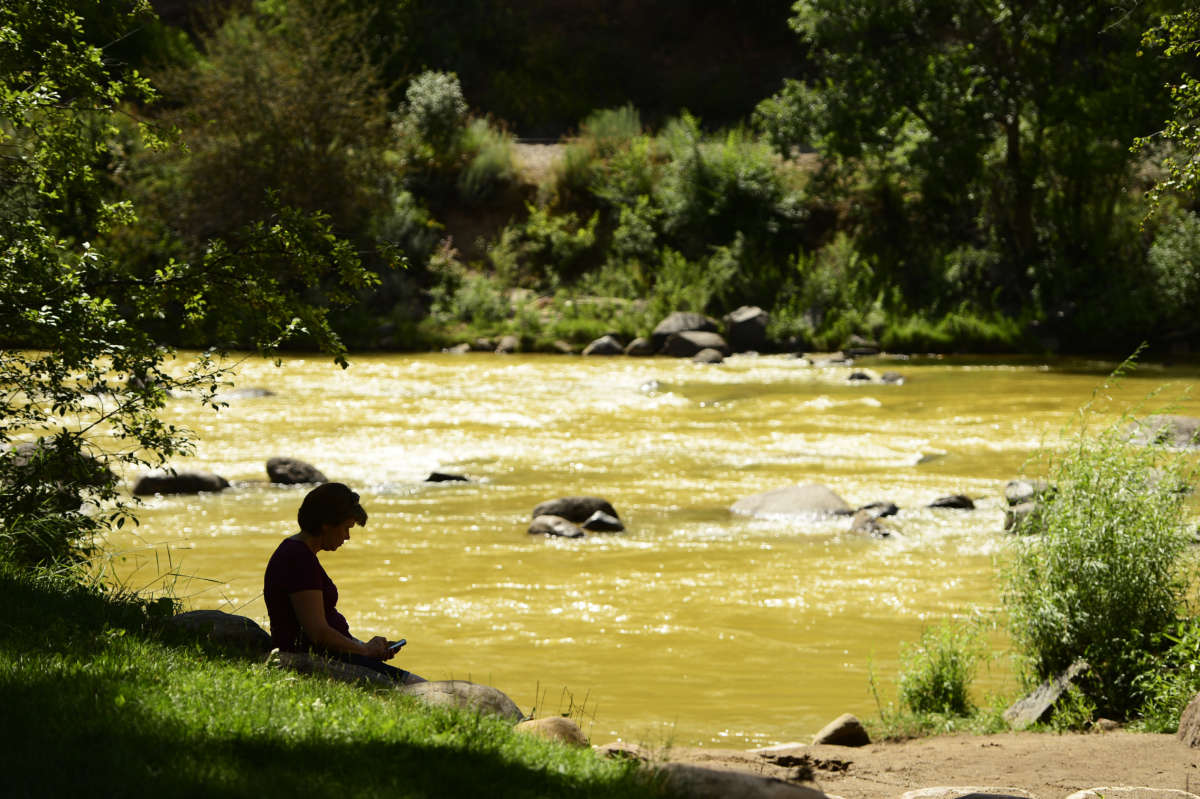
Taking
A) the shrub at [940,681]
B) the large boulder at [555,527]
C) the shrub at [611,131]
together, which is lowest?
the shrub at [940,681]

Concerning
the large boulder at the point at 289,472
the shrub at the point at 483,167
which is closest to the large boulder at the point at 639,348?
the shrub at the point at 483,167

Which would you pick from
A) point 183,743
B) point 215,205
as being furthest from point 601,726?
point 215,205

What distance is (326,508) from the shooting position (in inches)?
242

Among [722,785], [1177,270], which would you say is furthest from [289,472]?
[1177,270]

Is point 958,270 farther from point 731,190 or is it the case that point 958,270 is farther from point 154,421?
point 154,421

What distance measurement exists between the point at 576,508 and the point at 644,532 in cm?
77

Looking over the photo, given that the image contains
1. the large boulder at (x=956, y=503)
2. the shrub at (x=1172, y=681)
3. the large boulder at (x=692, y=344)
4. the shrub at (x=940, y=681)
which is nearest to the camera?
the shrub at (x=1172, y=681)

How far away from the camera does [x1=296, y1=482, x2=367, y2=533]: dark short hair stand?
6.12 meters

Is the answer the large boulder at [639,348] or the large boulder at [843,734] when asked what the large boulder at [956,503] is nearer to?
the large boulder at [843,734]

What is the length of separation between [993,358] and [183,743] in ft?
79.3

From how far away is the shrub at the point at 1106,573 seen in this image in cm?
743

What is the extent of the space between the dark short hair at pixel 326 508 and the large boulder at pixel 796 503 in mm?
7812

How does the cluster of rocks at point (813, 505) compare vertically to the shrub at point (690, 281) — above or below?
below

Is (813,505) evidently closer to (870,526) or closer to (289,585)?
(870,526)
